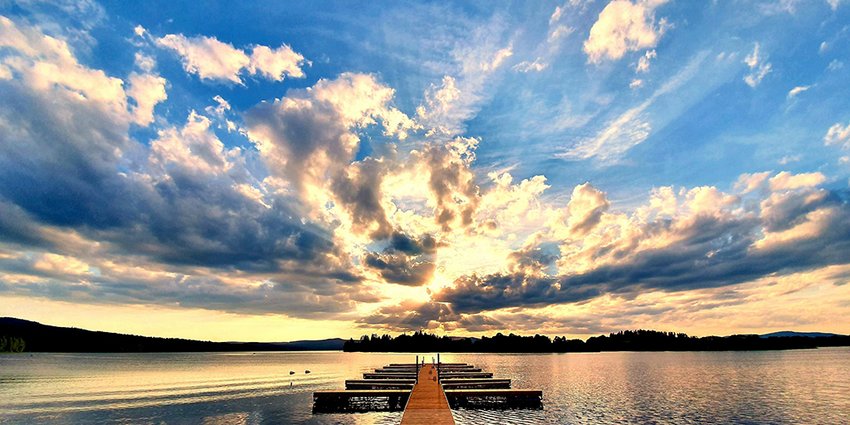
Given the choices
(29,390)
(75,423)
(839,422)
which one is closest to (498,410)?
(839,422)

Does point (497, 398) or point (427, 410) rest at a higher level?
point (427, 410)

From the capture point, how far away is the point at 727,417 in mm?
38250

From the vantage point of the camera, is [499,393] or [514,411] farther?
[499,393]

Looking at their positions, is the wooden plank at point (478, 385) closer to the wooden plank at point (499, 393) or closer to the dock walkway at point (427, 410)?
the wooden plank at point (499, 393)

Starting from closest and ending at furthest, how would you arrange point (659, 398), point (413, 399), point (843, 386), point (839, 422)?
point (839, 422)
point (413, 399)
point (659, 398)
point (843, 386)

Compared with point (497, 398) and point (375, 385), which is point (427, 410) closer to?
point (497, 398)

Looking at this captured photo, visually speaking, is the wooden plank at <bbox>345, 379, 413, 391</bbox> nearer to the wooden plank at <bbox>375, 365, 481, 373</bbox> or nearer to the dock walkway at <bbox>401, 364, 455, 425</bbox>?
the dock walkway at <bbox>401, 364, 455, 425</bbox>

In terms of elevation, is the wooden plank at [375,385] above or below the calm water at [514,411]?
above

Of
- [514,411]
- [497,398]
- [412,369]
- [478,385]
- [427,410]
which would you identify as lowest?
[514,411]

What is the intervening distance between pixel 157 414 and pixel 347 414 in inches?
666

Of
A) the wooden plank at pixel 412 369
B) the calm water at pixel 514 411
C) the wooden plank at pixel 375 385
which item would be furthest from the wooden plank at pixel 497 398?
the wooden plank at pixel 412 369

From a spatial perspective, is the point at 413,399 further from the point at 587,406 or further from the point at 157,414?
the point at 157,414

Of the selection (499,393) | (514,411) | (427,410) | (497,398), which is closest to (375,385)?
(497,398)

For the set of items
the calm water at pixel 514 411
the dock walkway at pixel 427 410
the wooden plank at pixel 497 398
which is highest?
the dock walkway at pixel 427 410
